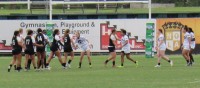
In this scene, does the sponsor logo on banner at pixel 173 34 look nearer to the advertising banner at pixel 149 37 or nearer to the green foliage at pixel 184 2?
the advertising banner at pixel 149 37

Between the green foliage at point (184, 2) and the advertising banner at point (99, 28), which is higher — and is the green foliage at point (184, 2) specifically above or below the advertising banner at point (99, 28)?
above

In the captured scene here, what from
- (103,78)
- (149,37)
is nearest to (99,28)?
(149,37)

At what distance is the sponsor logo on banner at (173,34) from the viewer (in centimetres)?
4450

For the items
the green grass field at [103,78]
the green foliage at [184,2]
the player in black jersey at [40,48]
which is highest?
the green foliage at [184,2]

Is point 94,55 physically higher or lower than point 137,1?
lower

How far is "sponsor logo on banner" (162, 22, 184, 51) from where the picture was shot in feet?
146

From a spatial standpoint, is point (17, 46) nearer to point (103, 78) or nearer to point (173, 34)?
point (103, 78)

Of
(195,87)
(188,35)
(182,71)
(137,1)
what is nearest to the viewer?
(195,87)

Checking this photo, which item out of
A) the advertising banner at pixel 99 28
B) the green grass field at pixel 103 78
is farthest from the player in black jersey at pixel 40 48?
the advertising banner at pixel 99 28

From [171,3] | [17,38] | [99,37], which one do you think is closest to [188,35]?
[17,38]

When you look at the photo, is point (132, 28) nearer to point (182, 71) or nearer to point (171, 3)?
point (182, 71)

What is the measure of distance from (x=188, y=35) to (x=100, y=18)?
17.3 metres

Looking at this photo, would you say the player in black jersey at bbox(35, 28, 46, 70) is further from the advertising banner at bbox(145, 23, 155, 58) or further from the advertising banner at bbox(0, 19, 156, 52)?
the advertising banner at bbox(0, 19, 156, 52)

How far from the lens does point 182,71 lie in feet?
90.0
